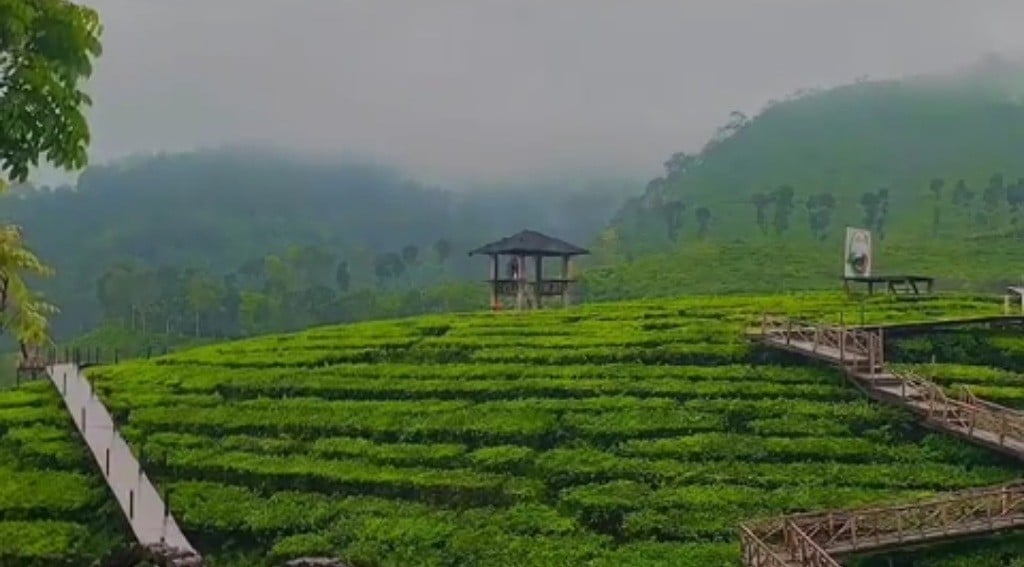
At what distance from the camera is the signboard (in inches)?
1963

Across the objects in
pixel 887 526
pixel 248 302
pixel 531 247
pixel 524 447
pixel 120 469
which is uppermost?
pixel 531 247

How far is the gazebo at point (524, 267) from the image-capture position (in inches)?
2144

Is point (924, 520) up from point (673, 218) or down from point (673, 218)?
down

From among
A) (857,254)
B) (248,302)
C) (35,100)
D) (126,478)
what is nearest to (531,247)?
(857,254)

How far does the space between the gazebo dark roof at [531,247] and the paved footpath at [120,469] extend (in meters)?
18.5

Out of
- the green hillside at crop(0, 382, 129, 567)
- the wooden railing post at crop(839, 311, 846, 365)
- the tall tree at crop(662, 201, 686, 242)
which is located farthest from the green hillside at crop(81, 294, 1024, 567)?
the tall tree at crop(662, 201, 686, 242)

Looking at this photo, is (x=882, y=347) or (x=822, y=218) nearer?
(x=882, y=347)

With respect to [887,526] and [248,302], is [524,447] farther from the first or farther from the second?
[248,302]

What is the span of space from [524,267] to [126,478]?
89.9ft

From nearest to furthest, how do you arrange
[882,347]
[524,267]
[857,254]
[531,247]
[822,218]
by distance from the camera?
[882,347]
[857,254]
[531,247]
[524,267]
[822,218]

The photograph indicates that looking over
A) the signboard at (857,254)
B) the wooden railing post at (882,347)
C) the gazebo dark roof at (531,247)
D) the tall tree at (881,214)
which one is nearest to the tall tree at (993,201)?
the tall tree at (881,214)

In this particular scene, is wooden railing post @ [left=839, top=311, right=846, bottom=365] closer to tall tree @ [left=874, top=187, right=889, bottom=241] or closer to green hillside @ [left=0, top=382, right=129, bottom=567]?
green hillside @ [left=0, top=382, right=129, bottom=567]

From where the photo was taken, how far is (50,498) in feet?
107

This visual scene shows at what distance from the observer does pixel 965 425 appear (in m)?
29.8
